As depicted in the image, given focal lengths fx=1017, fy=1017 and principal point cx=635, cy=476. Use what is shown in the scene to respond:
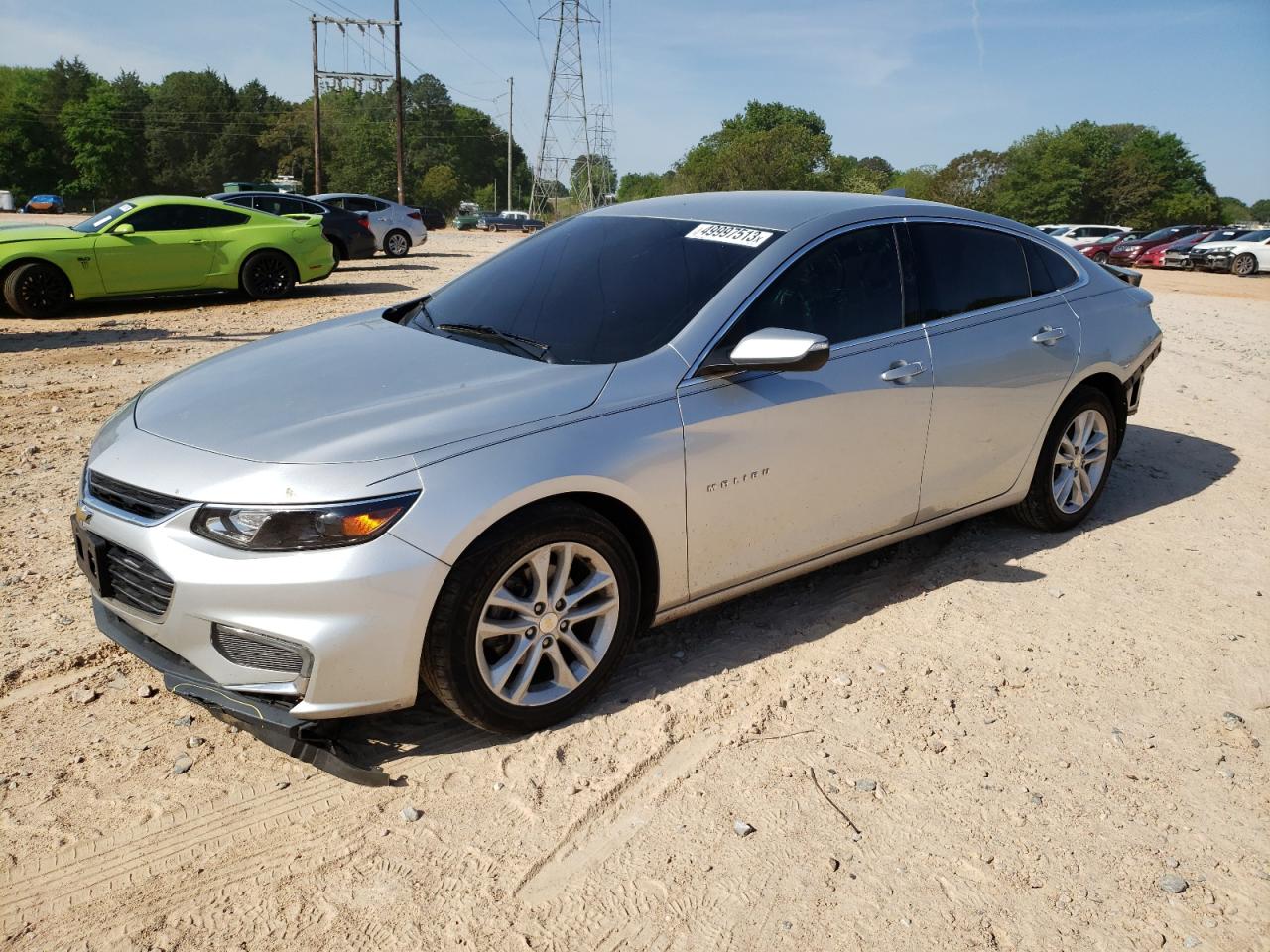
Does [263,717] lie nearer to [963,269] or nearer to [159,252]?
[963,269]

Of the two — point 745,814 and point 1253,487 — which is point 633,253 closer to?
point 745,814

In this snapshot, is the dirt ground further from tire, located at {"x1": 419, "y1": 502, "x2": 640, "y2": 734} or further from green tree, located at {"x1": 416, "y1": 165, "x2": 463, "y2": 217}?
green tree, located at {"x1": 416, "y1": 165, "x2": 463, "y2": 217}

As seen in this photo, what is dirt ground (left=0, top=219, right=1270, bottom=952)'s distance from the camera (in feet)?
8.42

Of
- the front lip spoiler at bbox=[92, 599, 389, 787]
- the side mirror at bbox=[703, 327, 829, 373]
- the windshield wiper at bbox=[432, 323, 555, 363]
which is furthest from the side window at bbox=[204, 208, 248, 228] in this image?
the side mirror at bbox=[703, 327, 829, 373]

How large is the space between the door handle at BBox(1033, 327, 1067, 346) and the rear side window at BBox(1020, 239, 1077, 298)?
0.19m

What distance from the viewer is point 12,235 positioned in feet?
38.7

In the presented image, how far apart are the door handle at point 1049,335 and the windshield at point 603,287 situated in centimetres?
161

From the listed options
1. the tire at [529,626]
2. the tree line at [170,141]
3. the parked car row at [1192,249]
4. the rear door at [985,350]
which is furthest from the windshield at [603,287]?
the tree line at [170,141]

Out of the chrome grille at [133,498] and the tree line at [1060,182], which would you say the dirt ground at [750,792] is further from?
the tree line at [1060,182]

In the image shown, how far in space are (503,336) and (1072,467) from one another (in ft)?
10.2

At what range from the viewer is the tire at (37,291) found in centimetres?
1168

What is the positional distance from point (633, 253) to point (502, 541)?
156 centimetres

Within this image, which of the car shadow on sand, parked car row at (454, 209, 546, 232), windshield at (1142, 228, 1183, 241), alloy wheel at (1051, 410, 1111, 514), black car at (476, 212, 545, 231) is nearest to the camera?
the car shadow on sand

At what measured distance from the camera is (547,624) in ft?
10.7
